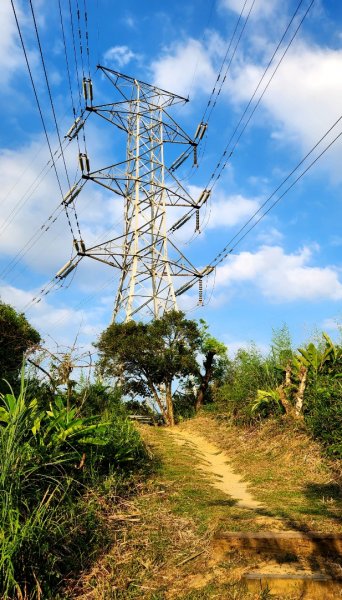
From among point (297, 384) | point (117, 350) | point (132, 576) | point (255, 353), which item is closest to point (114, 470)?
point (132, 576)

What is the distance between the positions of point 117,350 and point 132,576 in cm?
1282

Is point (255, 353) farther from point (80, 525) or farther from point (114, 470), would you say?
point (80, 525)

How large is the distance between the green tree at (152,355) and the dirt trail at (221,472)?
166 inches

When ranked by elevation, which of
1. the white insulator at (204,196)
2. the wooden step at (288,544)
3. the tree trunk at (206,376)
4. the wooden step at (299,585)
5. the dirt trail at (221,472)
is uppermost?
the white insulator at (204,196)

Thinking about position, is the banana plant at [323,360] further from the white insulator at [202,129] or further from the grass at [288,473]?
the white insulator at [202,129]

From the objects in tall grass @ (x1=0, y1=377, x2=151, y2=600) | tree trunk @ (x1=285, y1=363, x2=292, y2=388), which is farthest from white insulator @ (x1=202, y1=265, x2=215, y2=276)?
tall grass @ (x1=0, y1=377, x2=151, y2=600)

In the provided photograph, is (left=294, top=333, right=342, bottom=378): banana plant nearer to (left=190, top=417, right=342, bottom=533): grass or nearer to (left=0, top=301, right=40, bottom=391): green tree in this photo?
(left=190, top=417, right=342, bottom=533): grass

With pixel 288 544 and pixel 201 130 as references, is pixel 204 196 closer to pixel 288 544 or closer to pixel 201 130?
pixel 201 130

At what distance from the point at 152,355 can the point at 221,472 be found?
8.38m

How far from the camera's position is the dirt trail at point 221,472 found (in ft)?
20.0

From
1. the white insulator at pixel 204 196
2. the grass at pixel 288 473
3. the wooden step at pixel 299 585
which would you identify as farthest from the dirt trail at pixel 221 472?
the white insulator at pixel 204 196

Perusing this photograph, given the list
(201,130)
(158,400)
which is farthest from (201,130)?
(158,400)

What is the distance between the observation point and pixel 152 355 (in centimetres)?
1653

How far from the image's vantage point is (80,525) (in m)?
4.27
